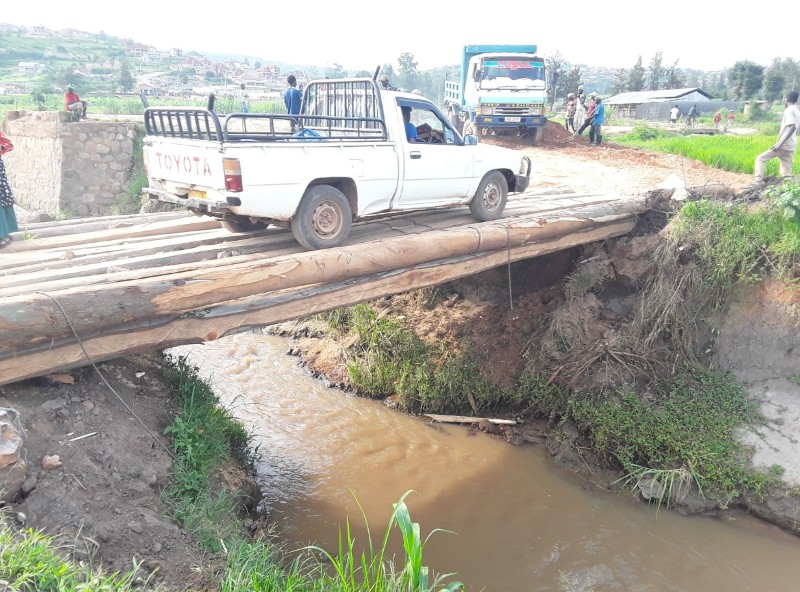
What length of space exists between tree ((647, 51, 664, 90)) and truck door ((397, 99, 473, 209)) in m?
57.6

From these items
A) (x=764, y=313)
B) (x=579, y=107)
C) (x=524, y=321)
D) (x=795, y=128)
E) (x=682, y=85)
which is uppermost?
(x=682, y=85)

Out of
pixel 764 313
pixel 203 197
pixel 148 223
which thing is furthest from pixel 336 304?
pixel 764 313

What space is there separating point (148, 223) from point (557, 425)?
19.0 ft

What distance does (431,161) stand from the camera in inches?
258

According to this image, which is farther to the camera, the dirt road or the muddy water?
the dirt road

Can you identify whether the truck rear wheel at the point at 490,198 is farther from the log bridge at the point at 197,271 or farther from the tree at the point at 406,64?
the tree at the point at 406,64

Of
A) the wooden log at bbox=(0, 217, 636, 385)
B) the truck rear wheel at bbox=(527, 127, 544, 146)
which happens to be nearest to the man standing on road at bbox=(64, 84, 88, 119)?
the truck rear wheel at bbox=(527, 127, 544, 146)

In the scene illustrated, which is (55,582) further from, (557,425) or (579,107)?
(579,107)

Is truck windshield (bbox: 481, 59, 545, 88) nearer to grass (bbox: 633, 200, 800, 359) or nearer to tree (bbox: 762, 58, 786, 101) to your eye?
grass (bbox: 633, 200, 800, 359)

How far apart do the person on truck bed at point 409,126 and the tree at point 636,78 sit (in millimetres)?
54590

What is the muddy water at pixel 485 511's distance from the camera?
5.68 metres

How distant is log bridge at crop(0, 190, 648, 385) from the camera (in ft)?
13.0

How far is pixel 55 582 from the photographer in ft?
9.04

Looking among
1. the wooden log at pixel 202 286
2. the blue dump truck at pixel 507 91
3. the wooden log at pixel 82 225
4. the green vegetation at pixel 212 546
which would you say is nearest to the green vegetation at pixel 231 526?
the green vegetation at pixel 212 546
